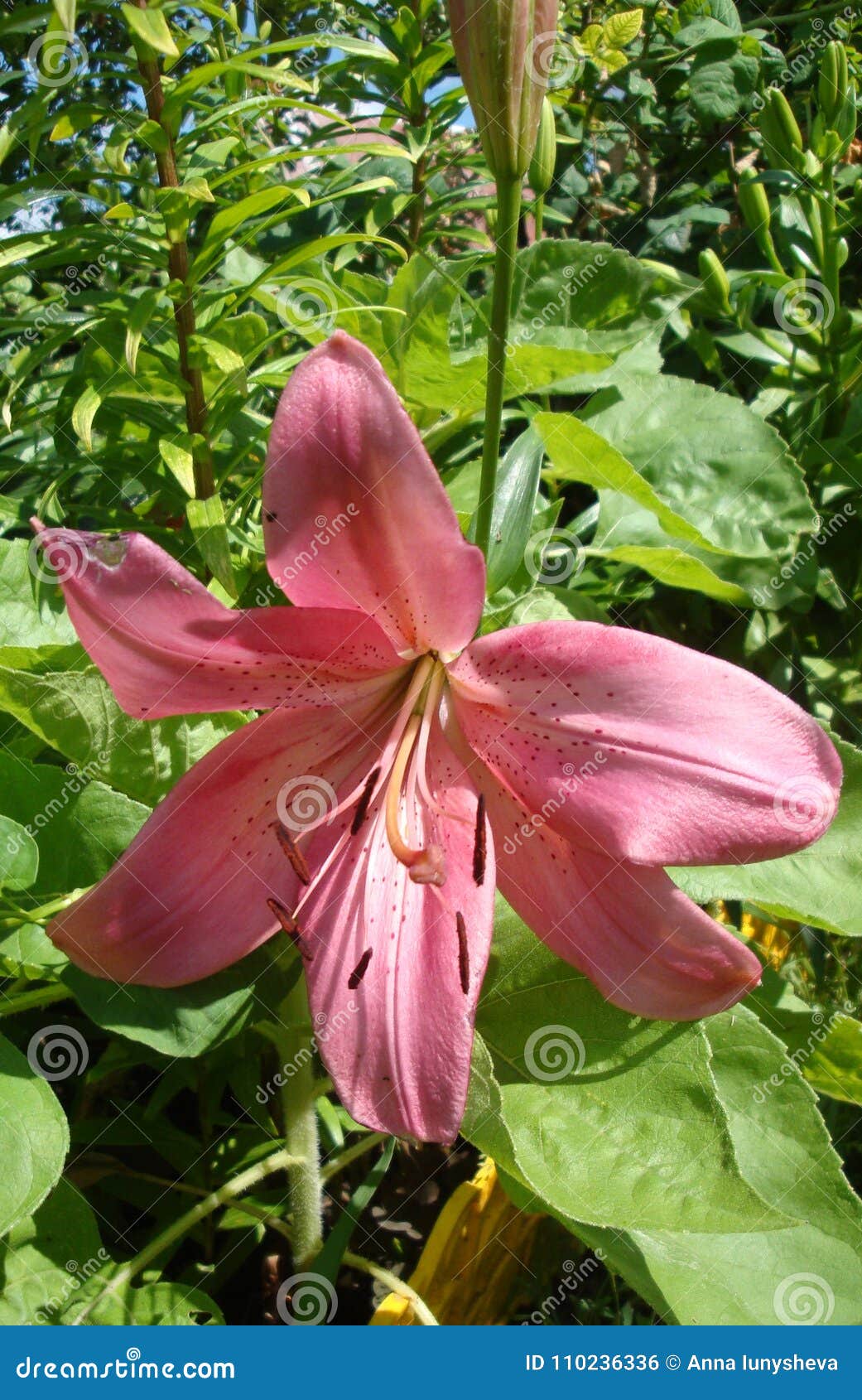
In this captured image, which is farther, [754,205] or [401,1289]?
[754,205]

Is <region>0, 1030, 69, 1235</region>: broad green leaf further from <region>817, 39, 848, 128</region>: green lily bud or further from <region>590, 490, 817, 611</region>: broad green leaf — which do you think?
<region>817, 39, 848, 128</region>: green lily bud

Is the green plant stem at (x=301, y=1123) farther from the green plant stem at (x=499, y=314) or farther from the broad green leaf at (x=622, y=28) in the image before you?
the broad green leaf at (x=622, y=28)

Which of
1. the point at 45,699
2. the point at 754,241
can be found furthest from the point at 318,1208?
the point at 754,241

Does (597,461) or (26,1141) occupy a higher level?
(597,461)

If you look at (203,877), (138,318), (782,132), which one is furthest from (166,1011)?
(782,132)

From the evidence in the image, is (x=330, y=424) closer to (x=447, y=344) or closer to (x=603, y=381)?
(x=447, y=344)

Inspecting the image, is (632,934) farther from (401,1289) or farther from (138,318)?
(138,318)

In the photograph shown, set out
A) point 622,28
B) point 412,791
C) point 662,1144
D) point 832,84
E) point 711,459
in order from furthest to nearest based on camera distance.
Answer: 1. point 622,28
2. point 711,459
3. point 832,84
4. point 412,791
5. point 662,1144

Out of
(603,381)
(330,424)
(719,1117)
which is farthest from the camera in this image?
(603,381)

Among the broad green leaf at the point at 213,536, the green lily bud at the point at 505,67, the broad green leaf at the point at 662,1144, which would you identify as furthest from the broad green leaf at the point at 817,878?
the green lily bud at the point at 505,67
